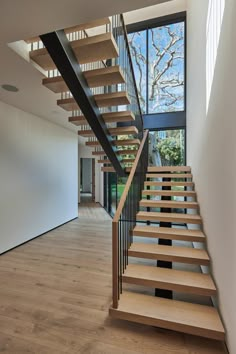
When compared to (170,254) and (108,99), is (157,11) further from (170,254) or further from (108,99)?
(170,254)

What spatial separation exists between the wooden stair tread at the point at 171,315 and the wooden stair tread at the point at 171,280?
142mm

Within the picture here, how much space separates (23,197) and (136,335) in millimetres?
3401

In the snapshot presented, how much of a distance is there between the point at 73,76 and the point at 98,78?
425 millimetres

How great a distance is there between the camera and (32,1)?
1631 millimetres

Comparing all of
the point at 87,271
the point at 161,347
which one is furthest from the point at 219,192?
the point at 87,271

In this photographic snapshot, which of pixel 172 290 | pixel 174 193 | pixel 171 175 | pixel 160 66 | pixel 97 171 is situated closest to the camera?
pixel 172 290

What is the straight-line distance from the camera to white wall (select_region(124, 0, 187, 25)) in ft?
18.9

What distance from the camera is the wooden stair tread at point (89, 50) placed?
2.36 metres

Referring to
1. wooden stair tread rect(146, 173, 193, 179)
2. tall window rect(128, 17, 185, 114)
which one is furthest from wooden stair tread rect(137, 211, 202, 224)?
tall window rect(128, 17, 185, 114)

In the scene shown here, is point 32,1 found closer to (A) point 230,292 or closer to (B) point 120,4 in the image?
(B) point 120,4

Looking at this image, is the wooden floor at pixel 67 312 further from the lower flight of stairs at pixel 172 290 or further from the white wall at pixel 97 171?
the white wall at pixel 97 171

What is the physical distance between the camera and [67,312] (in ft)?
7.43

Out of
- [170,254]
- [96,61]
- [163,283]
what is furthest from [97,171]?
[163,283]

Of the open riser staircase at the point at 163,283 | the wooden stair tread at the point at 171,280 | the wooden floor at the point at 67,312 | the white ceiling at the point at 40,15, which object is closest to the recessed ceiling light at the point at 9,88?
the white ceiling at the point at 40,15
